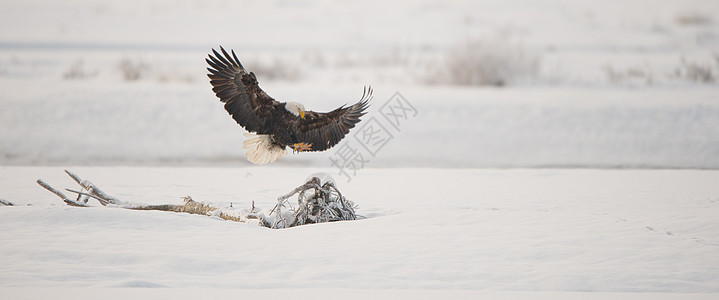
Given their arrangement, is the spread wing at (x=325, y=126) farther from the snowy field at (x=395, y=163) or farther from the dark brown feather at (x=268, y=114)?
the snowy field at (x=395, y=163)

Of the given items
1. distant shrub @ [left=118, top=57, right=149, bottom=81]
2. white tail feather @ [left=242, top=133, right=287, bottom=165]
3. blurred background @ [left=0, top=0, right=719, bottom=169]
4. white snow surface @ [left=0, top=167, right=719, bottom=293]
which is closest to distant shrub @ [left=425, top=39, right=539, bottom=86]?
blurred background @ [left=0, top=0, right=719, bottom=169]

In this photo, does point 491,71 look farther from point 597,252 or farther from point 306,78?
point 597,252

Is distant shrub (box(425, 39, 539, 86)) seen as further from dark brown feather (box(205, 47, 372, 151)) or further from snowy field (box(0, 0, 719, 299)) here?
dark brown feather (box(205, 47, 372, 151))

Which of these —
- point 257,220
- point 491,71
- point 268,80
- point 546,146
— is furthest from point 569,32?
point 257,220

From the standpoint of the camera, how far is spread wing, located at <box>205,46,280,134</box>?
584 cm

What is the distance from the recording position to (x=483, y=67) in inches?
587

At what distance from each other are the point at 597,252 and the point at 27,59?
54.0ft

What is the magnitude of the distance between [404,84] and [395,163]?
16.9ft

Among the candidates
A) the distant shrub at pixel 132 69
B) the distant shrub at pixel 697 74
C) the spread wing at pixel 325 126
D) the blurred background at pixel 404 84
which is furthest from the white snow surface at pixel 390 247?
the distant shrub at pixel 697 74

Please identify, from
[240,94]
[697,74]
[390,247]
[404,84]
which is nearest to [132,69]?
[404,84]

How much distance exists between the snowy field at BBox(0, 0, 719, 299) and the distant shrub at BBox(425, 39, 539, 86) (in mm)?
46

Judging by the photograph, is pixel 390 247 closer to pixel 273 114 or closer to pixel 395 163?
pixel 273 114

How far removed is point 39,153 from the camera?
10.1 m

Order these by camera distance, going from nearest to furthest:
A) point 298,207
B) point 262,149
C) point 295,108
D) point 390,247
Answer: point 390,247
point 298,207
point 295,108
point 262,149
